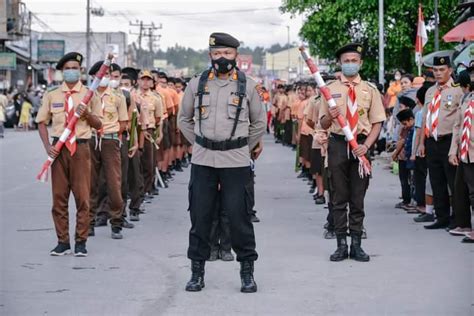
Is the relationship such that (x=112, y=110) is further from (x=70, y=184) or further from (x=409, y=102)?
(x=409, y=102)

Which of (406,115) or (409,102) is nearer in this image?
(406,115)

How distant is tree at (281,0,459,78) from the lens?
Result: 3503 cm

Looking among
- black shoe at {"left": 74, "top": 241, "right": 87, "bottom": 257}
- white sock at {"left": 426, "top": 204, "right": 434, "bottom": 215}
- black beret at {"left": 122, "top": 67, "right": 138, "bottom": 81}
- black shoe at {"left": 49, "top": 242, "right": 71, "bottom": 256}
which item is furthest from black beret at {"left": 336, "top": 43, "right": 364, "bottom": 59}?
black beret at {"left": 122, "top": 67, "right": 138, "bottom": 81}

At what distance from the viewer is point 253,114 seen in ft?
27.1

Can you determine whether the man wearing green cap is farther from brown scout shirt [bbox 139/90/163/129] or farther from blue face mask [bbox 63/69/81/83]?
brown scout shirt [bbox 139/90/163/129]

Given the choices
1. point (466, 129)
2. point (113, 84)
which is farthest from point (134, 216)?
point (466, 129)

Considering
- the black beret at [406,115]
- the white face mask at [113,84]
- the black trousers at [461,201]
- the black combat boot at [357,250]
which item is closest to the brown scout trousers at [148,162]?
the white face mask at [113,84]

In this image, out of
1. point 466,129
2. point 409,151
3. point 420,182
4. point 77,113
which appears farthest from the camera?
point 409,151

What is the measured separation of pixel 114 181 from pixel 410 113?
4.70 m

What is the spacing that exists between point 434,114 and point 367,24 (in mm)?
24000

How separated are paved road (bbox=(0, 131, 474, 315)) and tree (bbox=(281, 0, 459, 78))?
21.8 metres

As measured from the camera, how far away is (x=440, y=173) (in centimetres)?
1224

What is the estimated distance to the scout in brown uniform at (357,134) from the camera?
975cm

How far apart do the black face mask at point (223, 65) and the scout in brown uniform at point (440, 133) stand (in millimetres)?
4339
